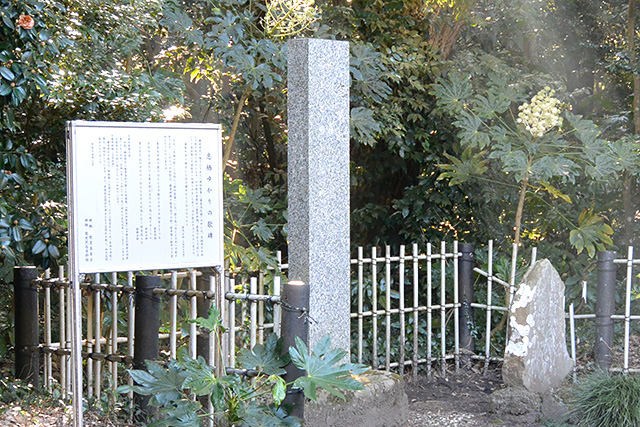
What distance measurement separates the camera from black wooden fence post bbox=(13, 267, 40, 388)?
4.84 m

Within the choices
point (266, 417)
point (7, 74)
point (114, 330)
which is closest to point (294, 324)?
point (266, 417)

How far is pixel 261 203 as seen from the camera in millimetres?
6324

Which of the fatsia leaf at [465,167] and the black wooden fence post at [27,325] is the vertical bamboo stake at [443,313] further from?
the black wooden fence post at [27,325]

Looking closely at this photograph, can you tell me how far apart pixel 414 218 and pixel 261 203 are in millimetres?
2085

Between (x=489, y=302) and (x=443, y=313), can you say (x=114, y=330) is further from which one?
(x=489, y=302)

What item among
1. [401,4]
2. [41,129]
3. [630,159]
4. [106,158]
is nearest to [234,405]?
[106,158]

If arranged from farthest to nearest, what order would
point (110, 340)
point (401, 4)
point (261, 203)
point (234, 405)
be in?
point (401, 4)
point (261, 203)
point (110, 340)
point (234, 405)

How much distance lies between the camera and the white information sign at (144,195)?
3.64m

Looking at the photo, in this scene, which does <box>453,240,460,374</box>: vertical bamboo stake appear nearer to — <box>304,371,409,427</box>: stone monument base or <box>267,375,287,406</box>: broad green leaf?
<box>304,371,409,427</box>: stone monument base

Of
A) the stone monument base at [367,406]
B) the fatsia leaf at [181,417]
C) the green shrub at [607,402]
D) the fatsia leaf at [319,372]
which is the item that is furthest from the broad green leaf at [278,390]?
the green shrub at [607,402]

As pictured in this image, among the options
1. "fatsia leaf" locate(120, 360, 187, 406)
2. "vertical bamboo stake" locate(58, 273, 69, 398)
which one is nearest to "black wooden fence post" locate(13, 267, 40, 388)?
"vertical bamboo stake" locate(58, 273, 69, 398)

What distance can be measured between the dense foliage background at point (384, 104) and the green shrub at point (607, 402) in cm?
172

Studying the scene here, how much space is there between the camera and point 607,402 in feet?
15.4

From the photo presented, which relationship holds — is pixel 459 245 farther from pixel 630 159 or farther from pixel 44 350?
pixel 44 350
